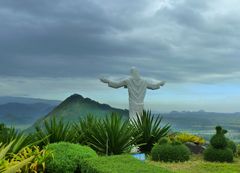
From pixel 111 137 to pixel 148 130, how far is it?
9.70 ft

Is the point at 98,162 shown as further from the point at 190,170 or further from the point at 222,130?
the point at 222,130

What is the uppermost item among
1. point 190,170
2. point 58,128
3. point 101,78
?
point 101,78

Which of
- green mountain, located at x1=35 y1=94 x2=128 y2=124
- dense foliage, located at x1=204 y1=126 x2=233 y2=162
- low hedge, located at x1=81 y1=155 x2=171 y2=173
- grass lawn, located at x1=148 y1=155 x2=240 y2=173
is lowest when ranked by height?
grass lawn, located at x1=148 y1=155 x2=240 y2=173

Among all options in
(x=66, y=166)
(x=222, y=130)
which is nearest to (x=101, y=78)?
(x=222, y=130)

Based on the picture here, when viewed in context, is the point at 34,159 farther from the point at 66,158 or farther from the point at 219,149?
the point at 219,149

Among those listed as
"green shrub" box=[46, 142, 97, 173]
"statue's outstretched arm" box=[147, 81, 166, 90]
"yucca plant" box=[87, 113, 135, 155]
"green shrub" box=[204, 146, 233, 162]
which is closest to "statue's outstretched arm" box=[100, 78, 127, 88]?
"statue's outstretched arm" box=[147, 81, 166, 90]

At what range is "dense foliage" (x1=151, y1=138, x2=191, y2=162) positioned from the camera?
13320 mm

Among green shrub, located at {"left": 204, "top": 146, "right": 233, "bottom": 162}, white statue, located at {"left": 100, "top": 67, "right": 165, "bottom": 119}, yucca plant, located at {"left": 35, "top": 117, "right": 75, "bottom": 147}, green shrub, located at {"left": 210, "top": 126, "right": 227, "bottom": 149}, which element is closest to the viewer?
yucca plant, located at {"left": 35, "top": 117, "right": 75, "bottom": 147}

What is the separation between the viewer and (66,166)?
10.1 meters

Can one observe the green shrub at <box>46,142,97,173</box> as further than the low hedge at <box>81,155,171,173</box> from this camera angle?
Yes

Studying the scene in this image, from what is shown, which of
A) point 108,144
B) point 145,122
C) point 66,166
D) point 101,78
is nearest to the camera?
point 66,166

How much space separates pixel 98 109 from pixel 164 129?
317 inches

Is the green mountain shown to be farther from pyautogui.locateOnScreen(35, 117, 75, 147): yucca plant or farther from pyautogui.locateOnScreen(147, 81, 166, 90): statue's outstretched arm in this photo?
pyautogui.locateOnScreen(35, 117, 75, 147): yucca plant

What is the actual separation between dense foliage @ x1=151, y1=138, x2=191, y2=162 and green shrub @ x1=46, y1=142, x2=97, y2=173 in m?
3.33
